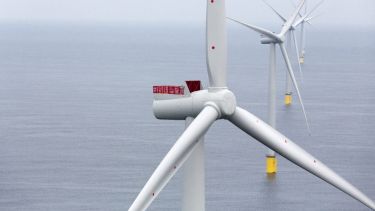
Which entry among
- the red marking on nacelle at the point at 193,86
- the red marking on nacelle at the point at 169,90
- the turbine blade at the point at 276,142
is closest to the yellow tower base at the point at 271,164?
the turbine blade at the point at 276,142

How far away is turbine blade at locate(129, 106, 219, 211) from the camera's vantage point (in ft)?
123

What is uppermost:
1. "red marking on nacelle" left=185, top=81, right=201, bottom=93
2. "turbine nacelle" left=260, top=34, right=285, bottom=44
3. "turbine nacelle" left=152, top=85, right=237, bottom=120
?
"turbine nacelle" left=260, top=34, right=285, bottom=44

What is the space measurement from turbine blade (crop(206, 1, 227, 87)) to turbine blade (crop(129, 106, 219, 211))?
1.41m

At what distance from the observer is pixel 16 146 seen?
445 feet

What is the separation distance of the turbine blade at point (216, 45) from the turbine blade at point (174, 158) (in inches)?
55.5

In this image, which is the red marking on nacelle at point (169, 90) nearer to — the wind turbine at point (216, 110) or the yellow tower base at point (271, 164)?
the wind turbine at point (216, 110)

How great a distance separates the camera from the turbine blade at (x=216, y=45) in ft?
138

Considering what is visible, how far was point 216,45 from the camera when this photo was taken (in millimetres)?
42219

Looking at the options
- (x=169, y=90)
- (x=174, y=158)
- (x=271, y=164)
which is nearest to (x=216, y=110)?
(x=169, y=90)

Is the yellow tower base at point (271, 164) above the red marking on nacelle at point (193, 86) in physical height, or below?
above

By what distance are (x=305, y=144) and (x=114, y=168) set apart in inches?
1370

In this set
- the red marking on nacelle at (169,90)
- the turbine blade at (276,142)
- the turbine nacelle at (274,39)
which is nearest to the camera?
the red marking on nacelle at (169,90)

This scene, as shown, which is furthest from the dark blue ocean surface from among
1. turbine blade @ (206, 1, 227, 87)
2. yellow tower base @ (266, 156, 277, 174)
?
turbine blade @ (206, 1, 227, 87)

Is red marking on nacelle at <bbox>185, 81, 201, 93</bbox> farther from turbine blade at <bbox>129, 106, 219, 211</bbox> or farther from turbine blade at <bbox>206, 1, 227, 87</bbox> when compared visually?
turbine blade at <bbox>129, 106, 219, 211</bbox>
